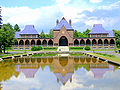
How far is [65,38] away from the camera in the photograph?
217 ft

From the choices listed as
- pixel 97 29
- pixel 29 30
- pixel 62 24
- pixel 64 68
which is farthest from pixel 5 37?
pixel 97 29

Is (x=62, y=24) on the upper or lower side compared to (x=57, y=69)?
upper

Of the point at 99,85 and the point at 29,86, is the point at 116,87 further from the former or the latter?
the point at 29,86

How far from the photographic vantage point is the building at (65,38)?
6106 cm

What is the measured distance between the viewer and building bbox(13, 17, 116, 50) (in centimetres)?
6106

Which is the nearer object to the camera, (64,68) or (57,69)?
(57,69)

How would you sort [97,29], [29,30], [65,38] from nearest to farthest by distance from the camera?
[97,29]
[29,30]
[65,38]

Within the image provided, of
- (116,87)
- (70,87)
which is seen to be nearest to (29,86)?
(70,87)

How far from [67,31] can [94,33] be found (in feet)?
37.8

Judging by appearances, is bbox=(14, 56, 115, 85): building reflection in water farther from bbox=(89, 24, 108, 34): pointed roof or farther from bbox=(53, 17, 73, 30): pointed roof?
bbox=(53, 17, 73, 30): pointed roof

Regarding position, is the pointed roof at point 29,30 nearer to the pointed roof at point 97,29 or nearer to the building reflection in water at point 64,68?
the pointed roof at point 97,29

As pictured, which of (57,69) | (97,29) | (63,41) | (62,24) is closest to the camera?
(57,69)

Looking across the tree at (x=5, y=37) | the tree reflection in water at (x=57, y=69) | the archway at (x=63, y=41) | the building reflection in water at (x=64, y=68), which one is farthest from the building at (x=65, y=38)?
the tree reflection in water at (x=57, y=69)

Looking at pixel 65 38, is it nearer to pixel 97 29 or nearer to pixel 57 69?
pixel 97 29
